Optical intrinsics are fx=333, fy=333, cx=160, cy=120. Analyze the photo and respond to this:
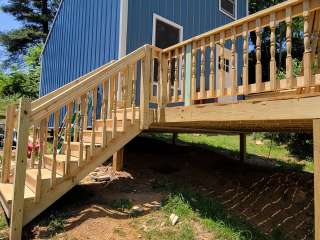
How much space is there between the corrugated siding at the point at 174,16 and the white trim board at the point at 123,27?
0.12 meters

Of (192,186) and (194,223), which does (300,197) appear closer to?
(192,186)

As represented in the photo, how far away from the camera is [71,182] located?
454 cm

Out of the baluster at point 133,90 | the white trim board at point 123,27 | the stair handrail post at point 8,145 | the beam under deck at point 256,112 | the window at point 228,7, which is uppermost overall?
the window at point 228,7

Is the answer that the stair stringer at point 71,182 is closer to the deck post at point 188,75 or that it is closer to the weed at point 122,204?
the weed at point 122,204

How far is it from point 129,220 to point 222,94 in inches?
80.3

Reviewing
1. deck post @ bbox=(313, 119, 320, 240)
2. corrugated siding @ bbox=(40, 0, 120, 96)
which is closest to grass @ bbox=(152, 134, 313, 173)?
corrugated siding @ bbox=(40, 0, 120, 96)

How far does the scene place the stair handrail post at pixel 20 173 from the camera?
3.90 m

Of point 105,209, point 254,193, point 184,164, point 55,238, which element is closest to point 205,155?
point 184,164

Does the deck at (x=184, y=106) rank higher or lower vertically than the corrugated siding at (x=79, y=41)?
lower

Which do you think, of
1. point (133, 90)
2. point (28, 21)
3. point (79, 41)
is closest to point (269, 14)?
point (133, 90)

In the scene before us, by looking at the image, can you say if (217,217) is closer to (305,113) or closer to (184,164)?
(305,113)

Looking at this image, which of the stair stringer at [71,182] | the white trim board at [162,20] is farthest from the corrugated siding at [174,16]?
the stair stringer at [71,182]

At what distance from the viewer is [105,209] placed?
182 inches

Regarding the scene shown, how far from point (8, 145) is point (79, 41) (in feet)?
15.6
